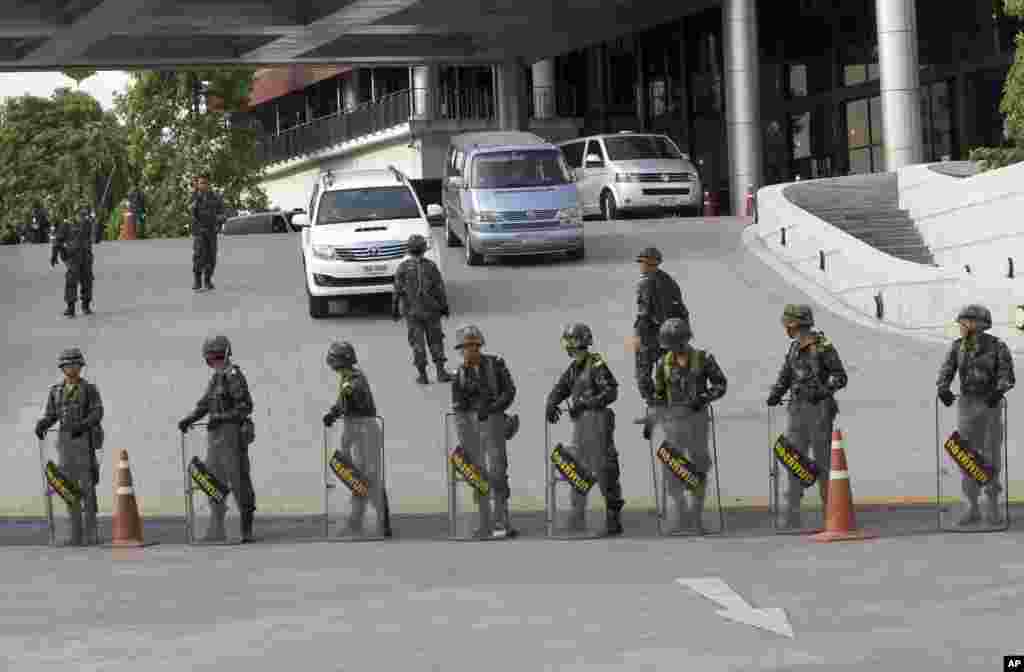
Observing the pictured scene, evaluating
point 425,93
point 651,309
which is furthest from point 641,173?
point 425,93

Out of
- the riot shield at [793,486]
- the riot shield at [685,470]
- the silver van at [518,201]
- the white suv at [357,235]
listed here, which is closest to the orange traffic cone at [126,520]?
the riot shield at [685,470]

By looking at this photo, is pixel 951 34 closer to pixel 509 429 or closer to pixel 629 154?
pixel 629 154

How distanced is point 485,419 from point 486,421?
6 cm

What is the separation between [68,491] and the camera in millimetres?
15164

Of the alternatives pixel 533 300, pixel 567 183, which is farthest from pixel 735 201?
pixel 533 300

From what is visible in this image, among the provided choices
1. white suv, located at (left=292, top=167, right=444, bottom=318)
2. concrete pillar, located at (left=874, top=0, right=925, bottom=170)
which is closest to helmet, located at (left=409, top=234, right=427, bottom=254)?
white suv, located at (left=292, top=167, right=444, bottom=318)

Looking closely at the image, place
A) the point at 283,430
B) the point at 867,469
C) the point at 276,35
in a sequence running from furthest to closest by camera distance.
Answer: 1. the point at 276,35
2. the point at 283,430
3. the point at 867,469

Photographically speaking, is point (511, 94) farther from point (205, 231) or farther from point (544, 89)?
point (205, 231)

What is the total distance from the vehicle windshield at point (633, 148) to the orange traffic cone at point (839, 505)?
2605 centimetres

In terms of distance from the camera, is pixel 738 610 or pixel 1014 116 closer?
pixel 738 610

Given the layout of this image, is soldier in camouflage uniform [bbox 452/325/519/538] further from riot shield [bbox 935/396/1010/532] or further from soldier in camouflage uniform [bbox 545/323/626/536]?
riot shield [bbox 935/396/1010/532]

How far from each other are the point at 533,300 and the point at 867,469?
11849 mm

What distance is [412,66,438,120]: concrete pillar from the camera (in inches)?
2569

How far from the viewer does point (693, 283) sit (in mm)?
30062
